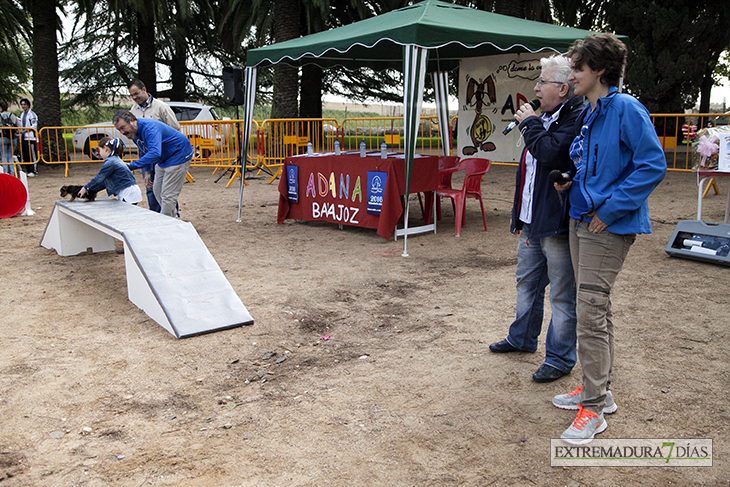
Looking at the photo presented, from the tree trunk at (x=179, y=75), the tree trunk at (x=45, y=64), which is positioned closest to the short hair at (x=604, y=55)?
the tree trunk at (x=45, y=64)

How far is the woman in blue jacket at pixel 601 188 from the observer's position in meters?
2.58

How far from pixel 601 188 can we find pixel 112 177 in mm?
6171

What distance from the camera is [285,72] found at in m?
17.4

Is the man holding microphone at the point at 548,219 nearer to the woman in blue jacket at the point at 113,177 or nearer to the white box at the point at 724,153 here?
the white box at the point at 724,153

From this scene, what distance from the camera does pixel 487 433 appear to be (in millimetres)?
3080

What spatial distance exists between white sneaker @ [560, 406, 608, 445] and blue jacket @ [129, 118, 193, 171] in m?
5.59

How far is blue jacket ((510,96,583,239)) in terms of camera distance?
9.98 feet

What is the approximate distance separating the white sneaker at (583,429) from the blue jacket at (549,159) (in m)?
0.96

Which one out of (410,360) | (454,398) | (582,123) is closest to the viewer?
(582,123)

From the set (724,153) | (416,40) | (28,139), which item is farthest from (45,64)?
(724,153)

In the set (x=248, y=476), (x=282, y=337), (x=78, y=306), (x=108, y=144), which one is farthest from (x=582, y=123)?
(x=108, y=144)

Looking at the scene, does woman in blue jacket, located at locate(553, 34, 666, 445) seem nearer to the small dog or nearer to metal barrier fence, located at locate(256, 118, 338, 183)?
the small dog

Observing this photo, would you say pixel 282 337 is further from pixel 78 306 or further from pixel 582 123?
pixel 582 123

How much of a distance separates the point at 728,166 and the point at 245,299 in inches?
213
